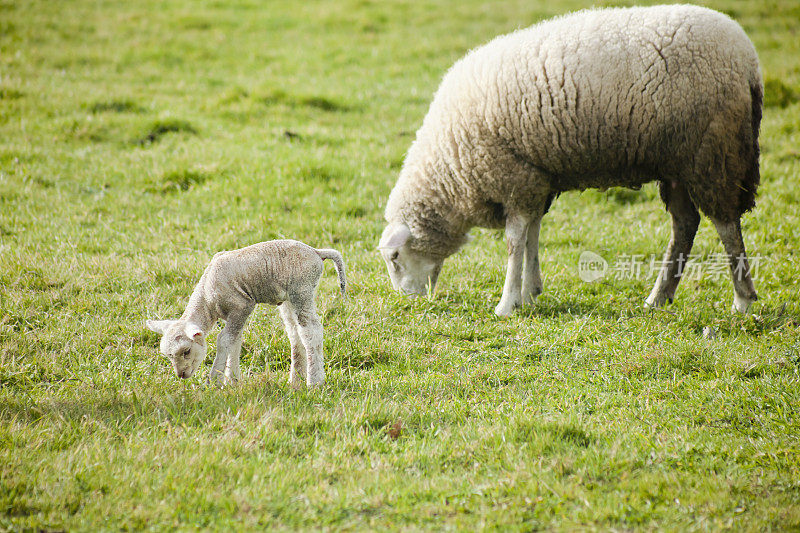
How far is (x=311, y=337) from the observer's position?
13.6ft

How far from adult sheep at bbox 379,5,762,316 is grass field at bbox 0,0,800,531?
0.57m

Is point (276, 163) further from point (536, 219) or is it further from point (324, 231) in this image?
point (536, 219)

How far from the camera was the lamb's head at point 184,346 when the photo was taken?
154 inches

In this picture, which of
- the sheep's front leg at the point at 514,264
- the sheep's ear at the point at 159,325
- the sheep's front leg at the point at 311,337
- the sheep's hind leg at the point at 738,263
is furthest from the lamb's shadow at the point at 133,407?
the sheep's hind leg at the point at 738,263

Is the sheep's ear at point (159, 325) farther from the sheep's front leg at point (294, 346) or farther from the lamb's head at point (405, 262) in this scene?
the lamb's head at point (405, 262)

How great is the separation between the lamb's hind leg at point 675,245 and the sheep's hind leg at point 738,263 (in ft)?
1.35

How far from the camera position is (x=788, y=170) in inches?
325

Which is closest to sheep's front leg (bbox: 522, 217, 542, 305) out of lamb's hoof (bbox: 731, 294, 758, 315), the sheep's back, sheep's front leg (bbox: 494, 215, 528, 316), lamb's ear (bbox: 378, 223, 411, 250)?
sheep's front leg (bbox: 494, 215, 528, 316)

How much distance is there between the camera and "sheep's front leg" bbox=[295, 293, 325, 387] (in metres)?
4.12

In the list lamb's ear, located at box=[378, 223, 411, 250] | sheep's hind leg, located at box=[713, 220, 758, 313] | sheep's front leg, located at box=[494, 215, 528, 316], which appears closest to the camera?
sheep's hind leg, located at box=[713, 220, 758, 313]

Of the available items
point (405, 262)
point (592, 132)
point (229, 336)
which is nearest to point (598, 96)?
point (592, 132)

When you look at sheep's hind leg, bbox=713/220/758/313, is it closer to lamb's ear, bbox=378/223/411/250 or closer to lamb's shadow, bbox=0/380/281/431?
lamb's ear, bbox=378/223/411/250

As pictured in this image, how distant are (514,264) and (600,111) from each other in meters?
1.34

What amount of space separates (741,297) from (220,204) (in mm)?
5105
